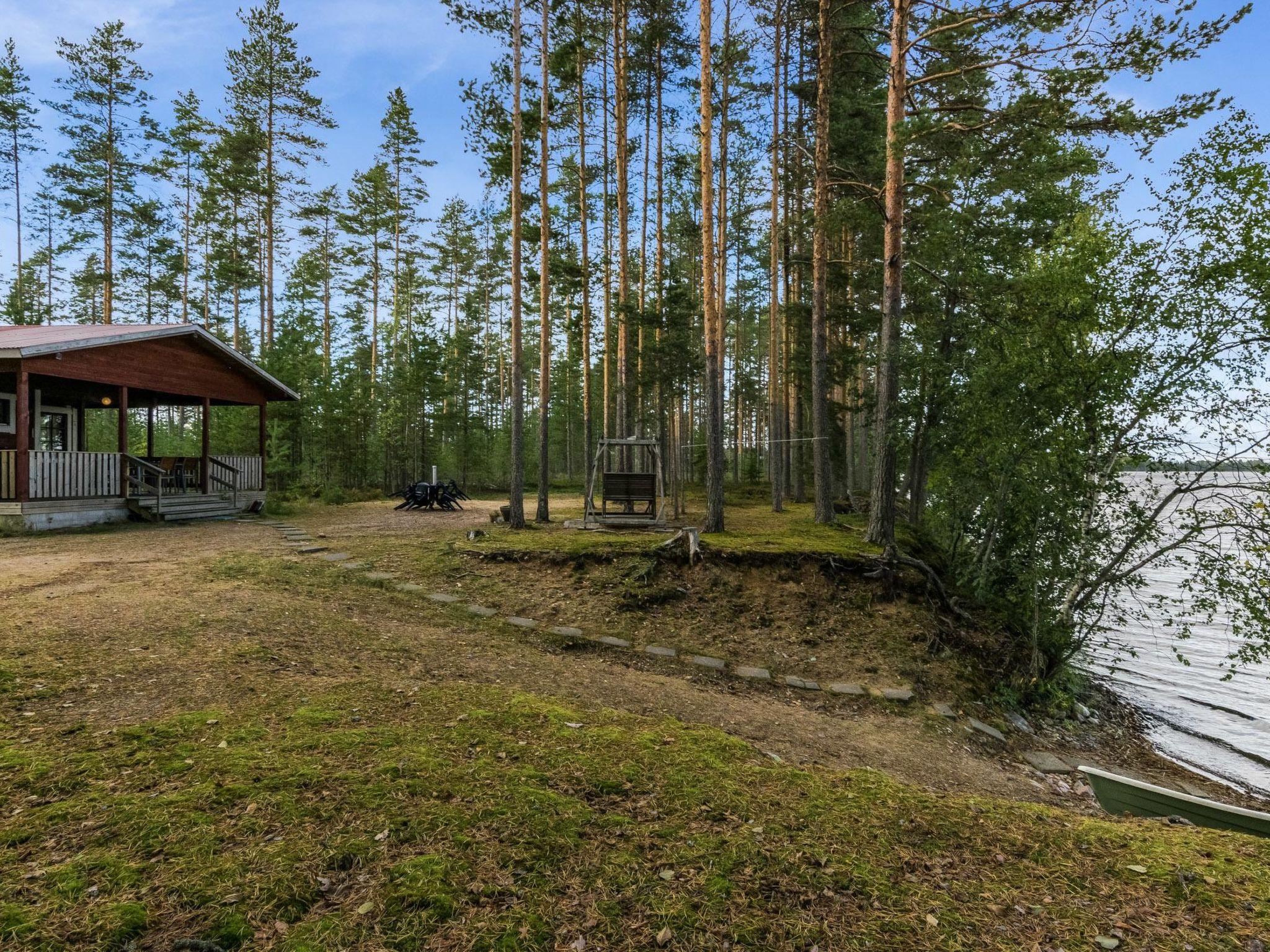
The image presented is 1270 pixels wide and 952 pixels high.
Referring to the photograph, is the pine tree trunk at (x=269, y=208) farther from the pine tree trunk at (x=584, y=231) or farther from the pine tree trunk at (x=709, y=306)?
the pine tree trunk at (x=709, y=306)

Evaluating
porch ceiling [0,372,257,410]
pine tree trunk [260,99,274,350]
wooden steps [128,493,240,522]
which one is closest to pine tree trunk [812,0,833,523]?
wooden steps [128,493,240,522]

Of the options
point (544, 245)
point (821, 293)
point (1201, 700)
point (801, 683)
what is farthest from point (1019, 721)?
point (544, 245)

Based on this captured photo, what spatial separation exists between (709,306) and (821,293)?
4055 mm

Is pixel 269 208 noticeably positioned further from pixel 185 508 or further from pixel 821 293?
pixel 821 293

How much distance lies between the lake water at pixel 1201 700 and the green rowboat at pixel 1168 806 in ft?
8.75

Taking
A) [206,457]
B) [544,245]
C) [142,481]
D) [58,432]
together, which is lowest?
[142,481]

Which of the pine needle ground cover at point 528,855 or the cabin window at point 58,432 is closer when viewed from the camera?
the pine needle ground cover at point 528,855

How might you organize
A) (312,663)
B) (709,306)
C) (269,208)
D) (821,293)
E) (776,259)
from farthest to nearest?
(269,208) → (776,259) → (821,293) → (709,306) → (312,663)

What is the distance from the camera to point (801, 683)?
5867 millimetres

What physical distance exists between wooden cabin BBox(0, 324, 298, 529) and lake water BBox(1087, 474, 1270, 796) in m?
16.7

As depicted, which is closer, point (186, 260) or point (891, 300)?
point (891, 300)

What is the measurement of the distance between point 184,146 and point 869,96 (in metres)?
25.3

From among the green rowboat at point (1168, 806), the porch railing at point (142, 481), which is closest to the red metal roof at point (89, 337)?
the porch railing at point (142, 481)

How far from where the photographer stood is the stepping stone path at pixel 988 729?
5.57m
